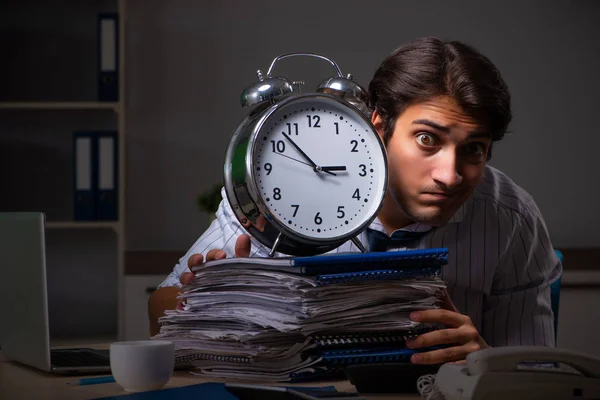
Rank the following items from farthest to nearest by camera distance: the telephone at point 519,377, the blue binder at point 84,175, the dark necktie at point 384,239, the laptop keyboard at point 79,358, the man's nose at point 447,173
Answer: the blue binder at point 84,175, the dark necktie at point 384,239, the man's nose at point 447,173, the laptop keyboard at point 79,358, the telephone at point 519,377

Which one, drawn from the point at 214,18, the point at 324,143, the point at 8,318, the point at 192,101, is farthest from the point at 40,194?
the point at 324,143

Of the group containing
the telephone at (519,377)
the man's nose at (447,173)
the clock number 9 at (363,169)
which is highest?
the clock number 9 at (363,169)

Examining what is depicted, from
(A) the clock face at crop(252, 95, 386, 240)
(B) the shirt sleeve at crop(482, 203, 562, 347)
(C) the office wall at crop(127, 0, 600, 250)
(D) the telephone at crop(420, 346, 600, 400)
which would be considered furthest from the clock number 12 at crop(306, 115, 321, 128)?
(C) the office wall at crop(127, 0, 600, 250)

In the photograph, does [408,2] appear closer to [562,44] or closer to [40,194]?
[562,44]

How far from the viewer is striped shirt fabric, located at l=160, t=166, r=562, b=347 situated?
1.58m

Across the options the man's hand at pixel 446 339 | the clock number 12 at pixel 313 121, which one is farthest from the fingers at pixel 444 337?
the clock number 12 at pixel 313 121

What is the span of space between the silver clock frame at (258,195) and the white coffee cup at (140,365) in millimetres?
212

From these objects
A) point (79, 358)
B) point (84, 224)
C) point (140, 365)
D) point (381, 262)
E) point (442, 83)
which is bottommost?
point (84, 224)

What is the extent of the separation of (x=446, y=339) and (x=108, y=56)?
233 cm

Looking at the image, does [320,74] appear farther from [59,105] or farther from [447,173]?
[447,173]

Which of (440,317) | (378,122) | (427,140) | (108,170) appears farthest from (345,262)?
(108,170)

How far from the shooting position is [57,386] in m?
1.05

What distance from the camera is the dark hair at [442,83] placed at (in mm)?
1395

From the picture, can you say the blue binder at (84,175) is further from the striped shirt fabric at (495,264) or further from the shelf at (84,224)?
the striped shirt fabric at (495,264)
